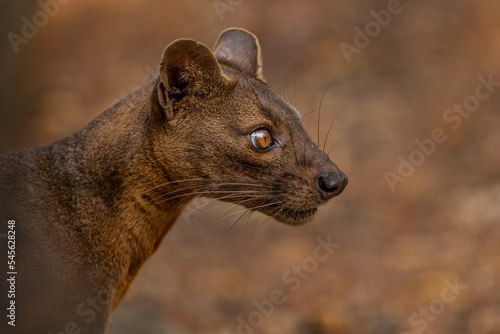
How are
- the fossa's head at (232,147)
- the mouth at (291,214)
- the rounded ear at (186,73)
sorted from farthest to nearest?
the mouth at (291,214) < the fossa's head at (232,147) < the rounded ear at (186,73)

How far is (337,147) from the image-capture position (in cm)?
1270

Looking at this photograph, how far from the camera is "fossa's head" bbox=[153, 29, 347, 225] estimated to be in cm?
514

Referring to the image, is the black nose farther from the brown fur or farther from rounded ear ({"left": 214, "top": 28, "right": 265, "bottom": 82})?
rounded ear ({"left": 214, "top": 28, "right": 265, "bottom": 82})

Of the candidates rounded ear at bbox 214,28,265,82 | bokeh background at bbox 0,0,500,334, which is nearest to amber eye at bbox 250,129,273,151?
rounded ear at bbox 214,28,265,82

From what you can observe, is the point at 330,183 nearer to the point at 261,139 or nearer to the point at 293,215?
the point at 293,215

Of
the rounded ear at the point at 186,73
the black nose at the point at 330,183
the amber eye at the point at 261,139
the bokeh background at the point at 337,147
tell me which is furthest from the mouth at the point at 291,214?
the bokeh background at the point at 337,147

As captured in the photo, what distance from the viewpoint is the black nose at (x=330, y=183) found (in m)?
5.14

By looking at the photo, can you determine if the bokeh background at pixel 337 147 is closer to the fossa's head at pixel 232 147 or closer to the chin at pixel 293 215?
the chin at pixel 293 215

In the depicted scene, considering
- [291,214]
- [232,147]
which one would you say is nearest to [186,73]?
[232,147]

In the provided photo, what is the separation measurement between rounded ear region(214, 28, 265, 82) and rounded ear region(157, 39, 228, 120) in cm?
78

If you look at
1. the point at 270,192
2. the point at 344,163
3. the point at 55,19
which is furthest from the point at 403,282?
the point at 55,19

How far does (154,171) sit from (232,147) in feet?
1.90

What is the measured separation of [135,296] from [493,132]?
21.3ft

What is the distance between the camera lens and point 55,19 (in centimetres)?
1543
